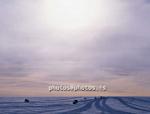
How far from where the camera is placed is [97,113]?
9812 cm

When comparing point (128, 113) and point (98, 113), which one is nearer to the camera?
point (98, 113)

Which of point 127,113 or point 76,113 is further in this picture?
point 127,113

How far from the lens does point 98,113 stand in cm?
9838

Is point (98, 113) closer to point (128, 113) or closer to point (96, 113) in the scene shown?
point (96, 113)

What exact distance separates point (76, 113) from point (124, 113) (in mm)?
19227

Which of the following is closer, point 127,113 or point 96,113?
point 96,113

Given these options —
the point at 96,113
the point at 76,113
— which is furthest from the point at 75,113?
the point at 96,113

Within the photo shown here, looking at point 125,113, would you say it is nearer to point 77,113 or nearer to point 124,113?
point 124,113

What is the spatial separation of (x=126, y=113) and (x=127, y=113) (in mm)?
364

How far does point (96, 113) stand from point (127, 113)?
1529cm

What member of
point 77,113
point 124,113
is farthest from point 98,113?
point 124,113

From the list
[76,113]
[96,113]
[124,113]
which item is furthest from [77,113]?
[124,113]

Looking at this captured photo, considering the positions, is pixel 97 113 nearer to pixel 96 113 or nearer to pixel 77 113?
pixel 96 113

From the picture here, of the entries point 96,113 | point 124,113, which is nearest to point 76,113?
point 96,113
